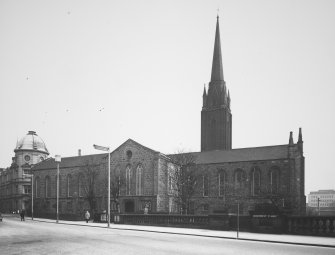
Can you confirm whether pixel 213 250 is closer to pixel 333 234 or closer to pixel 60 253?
pixel 60 253

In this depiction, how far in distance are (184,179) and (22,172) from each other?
56611 mm

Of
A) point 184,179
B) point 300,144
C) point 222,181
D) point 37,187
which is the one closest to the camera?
point 184,179

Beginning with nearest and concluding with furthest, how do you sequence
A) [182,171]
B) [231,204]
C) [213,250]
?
[213,250], [182,171], [231,204]

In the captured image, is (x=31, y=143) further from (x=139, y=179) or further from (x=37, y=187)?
(x=139, y=179)

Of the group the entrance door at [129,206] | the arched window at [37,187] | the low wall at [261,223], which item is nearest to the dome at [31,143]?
the arched window at [37,187]

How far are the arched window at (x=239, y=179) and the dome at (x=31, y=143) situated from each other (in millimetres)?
58480

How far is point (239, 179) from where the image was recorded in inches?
2303

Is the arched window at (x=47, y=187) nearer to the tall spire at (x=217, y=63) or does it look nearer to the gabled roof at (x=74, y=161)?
the gabled roof at (x=74, y=161)

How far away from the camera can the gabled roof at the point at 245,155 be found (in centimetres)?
5666

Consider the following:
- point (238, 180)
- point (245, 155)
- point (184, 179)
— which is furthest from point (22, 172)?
point (245, 155)

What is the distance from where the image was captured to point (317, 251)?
16875 mm

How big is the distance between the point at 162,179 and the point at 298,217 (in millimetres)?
32415

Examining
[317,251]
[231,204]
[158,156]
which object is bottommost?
[231,204]

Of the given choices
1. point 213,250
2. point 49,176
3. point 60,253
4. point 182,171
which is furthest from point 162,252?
point 49,176
